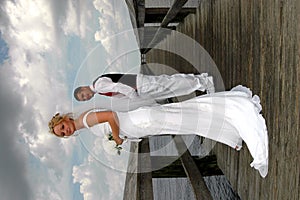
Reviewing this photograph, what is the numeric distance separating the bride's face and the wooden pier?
1.21 meters

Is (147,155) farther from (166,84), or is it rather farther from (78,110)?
(78,110)

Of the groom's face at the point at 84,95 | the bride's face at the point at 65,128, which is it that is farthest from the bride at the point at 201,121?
the groom's face at the point at 84,95

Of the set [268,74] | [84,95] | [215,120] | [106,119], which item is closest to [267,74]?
[268,74]

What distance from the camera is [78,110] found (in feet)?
10.4

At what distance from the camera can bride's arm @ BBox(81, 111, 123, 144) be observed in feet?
9.95

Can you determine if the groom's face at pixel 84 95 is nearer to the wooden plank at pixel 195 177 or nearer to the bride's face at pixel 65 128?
the bride's face at pixel 65 128

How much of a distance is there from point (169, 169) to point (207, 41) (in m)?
1.49

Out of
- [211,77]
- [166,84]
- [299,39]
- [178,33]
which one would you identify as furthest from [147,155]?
[178,33]

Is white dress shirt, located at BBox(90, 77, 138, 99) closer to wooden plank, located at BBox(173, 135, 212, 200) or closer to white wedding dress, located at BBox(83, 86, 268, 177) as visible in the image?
white wedding dress, located at BBox(83, 86, 268, 177)

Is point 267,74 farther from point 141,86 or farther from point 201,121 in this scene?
point 141,86

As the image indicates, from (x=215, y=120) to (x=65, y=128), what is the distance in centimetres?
113

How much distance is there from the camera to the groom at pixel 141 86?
3488mm

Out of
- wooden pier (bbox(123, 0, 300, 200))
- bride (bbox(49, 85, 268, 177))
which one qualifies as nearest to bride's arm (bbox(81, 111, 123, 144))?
bride (bbox(49, 85, 268, 177))

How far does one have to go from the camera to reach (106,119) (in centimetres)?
309
